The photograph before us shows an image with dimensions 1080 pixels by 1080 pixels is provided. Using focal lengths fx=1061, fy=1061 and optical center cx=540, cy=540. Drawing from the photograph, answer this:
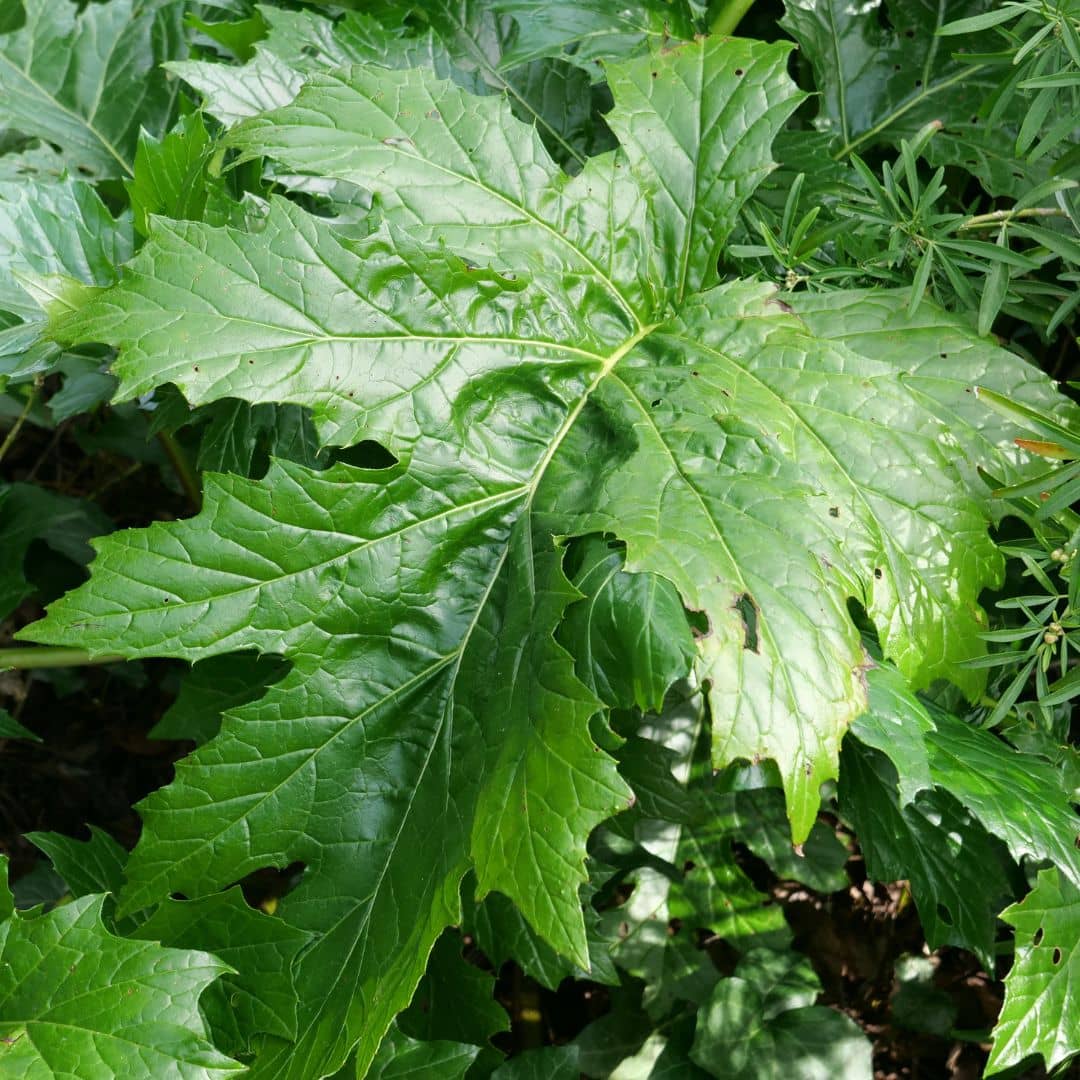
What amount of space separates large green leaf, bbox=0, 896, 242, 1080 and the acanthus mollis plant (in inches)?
2.3

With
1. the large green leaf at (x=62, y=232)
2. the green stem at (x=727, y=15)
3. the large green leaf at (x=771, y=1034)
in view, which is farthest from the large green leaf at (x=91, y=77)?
the large green leaf at (x=771, y=1034)

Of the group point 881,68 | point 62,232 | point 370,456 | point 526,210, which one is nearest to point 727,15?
point 881,68

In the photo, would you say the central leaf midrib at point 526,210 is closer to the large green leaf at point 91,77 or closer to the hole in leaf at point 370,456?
the hole in leaf at point 370,456

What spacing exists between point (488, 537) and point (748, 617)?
30 centimetres

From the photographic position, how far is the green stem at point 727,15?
1567mm

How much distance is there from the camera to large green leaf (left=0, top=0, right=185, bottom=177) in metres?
1.81

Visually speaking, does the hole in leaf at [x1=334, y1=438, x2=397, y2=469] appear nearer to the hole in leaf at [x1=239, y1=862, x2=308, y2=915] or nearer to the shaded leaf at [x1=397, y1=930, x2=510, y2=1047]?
the shaded leaf at [x1=397, y1=930, x2=510, y2=1047]

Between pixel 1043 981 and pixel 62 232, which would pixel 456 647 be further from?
pixel 62 232

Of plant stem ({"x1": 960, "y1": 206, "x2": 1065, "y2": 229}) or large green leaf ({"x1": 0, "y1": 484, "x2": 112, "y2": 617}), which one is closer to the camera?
plant stem ({"x1": 960, "y1": 206, "x2": 1065, "y2": 229})

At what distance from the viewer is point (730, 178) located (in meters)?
1.24

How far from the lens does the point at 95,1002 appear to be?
1040 millimetres

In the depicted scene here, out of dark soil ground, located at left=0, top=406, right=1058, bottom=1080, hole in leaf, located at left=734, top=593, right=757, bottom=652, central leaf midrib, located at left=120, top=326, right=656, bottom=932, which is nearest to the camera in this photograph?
hole in leaf, located at left=734, top=593, right=757, bottom=652

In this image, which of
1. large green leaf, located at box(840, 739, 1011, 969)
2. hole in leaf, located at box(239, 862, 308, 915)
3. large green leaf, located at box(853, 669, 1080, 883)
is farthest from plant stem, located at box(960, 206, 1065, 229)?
hole in leaf, located at box(239, 862, 308, 915)

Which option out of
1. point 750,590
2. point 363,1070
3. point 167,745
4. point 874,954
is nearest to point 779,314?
point 750,590
